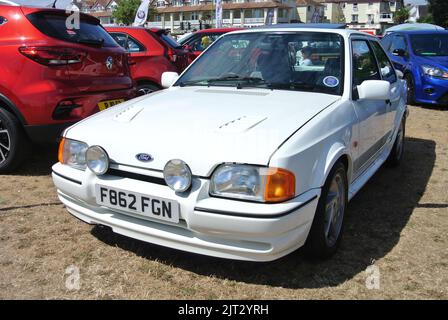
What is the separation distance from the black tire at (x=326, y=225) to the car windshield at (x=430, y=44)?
25.8 ft

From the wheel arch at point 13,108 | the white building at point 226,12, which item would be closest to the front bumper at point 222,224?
the wheel arch at point 13,108

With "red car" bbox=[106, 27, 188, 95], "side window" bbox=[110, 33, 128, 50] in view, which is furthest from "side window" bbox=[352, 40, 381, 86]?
"side window" bbox=[110, 33, 128, 50]

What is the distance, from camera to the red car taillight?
14.3 feet

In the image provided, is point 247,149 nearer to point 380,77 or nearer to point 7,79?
point 380,77

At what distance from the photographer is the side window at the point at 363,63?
371 cm

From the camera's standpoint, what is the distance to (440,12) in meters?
43.2

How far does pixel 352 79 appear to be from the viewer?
138 inches

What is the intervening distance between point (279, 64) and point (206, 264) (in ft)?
5.48

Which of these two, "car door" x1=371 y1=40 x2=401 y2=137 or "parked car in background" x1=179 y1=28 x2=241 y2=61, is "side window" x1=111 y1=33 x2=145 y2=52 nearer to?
"parked car in background" x1=179 y1=28 x2=241 y2=61

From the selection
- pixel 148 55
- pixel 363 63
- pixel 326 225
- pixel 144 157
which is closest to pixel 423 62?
pixel 148 55

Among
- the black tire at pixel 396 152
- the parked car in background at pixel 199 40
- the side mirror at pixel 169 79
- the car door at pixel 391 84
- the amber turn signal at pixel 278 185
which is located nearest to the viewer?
the amber turn signal at pixel 278 185

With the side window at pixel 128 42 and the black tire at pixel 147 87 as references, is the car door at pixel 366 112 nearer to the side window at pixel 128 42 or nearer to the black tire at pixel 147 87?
the black tire at pixel 147 87

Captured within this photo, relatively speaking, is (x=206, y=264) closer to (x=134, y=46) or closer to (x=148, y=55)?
(x=148, y=55)
